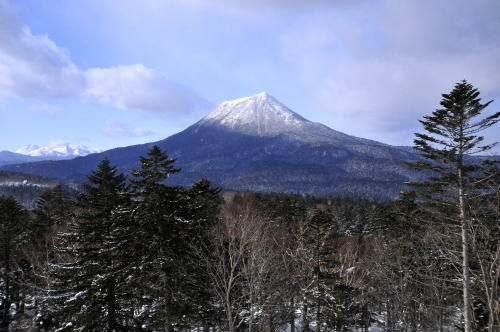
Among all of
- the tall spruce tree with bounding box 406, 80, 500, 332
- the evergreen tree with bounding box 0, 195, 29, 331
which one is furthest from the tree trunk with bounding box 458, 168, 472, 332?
the evergreen tree with bounding box 0, 195, 29, 331

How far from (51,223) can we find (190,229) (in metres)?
22.2

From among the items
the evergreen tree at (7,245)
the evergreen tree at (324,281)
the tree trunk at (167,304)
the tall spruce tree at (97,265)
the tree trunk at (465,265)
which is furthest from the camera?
the evergreen tree at (7,245)

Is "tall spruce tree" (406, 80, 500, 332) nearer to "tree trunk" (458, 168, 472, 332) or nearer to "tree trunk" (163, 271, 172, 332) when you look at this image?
"tree trunk" (458, 168, 472, 332)

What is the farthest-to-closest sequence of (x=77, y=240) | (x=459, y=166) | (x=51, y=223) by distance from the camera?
1. (x=51, y=223)
2. (x=77, y=240)
3. (x=459, y=166)

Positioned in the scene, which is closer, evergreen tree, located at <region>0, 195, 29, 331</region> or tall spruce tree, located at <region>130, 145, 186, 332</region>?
tall spruce tree, located at <region>130, 145, 186, 332</region>

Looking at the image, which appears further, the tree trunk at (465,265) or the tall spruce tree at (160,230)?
the tall spruce tree at (160,230)

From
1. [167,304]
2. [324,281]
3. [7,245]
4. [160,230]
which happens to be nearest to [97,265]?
[160,230]

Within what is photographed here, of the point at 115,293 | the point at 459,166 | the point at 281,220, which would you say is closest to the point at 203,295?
the point at 115,293

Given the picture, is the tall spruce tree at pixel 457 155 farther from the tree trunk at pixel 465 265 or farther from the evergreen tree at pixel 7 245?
the evergreen tree at pixel 7 245

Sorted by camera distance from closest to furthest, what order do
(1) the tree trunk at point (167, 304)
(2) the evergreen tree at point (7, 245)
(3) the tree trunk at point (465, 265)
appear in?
(3) the tree trunk at point (465, 265) → (1) the tree trunk at point (167, 304) → (2) the evergreen tree at point (7, 245)

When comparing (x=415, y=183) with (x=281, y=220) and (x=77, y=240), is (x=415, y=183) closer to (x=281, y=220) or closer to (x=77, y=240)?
(x=77, y=240)

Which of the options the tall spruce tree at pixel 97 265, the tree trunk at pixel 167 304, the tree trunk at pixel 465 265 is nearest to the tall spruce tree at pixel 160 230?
the tree trunk at pixel 167 304

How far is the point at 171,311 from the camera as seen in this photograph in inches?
578

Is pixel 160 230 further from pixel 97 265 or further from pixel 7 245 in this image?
pixel 7 245
